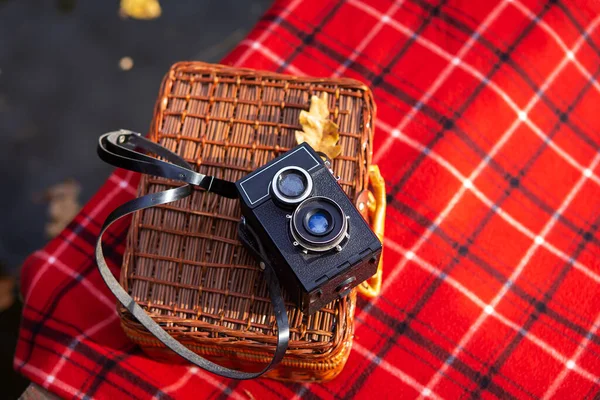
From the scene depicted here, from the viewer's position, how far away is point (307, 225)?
2.56 feet

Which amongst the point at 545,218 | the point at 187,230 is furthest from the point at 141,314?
the point at 545,218

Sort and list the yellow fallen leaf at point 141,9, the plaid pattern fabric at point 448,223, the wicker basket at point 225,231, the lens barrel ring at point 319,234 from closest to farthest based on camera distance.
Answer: the lens barrel ring at point 319,234, the wicker basket at point 225,231, the plaid pattern fabric at point 448,223, the yellow fallen leaf at point 141,9

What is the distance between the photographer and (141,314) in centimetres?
88

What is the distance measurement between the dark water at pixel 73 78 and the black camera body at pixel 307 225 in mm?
952

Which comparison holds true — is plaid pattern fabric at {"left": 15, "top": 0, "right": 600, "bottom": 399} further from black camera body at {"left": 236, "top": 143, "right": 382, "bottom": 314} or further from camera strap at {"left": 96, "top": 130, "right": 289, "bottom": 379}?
black camera body at {"left": 236, "top": 143, "right": 382, "bottom": 314}

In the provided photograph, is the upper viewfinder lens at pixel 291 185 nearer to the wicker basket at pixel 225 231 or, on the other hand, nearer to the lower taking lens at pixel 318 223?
the lower taking lens at pixel 318 223

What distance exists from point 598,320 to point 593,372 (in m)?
0.10

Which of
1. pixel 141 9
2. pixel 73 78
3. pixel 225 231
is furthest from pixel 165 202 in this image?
pixel 141 9

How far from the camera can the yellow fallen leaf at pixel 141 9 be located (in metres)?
1.79

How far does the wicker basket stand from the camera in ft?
2.93

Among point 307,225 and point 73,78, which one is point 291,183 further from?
point 73,78

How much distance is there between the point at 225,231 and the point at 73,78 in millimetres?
1062

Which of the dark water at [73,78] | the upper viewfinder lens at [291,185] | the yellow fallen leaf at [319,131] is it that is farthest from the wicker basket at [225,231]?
the dark water at [73,78]

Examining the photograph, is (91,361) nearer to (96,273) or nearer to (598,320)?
(96,273)
